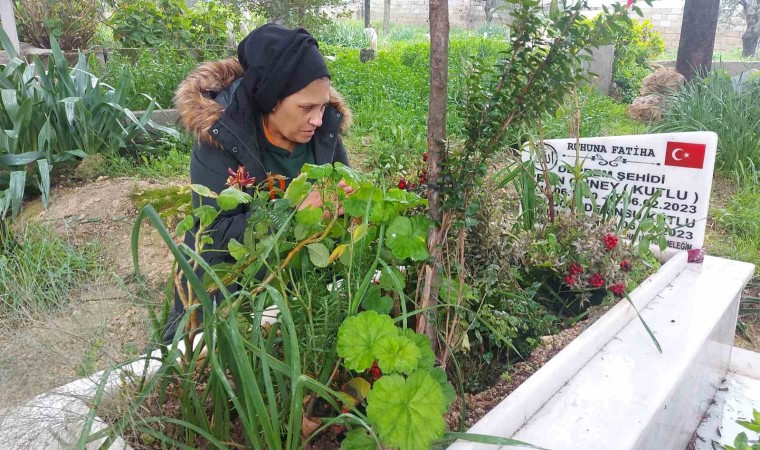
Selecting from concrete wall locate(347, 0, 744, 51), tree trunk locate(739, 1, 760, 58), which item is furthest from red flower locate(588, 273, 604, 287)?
tree trunk locate(739, 1, 760, 58)

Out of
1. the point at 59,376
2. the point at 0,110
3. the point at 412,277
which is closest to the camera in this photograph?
the point at 59,376

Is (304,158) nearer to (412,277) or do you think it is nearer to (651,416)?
(412,277)

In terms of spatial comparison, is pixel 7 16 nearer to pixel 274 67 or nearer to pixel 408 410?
pixel 274 67

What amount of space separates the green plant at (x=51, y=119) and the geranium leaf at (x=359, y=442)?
10.6 ft

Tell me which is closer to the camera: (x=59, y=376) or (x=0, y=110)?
(x=59, y=376)

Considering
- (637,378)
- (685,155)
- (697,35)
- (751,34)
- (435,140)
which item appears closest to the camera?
(435,140)

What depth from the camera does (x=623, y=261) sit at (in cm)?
167

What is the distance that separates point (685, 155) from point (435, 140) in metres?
1.07

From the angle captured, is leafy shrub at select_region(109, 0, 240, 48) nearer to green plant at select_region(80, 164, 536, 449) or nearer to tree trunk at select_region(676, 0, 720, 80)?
tree trunk at select_region(676, 0, 720, 80)

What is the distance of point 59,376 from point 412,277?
2.28 feet

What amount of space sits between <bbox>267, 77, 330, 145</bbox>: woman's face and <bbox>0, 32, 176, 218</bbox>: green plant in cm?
210

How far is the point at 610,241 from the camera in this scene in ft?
5.49

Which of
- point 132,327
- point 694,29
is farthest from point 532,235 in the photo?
point 694,29

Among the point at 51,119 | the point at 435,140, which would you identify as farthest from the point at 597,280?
the point at 51,119
